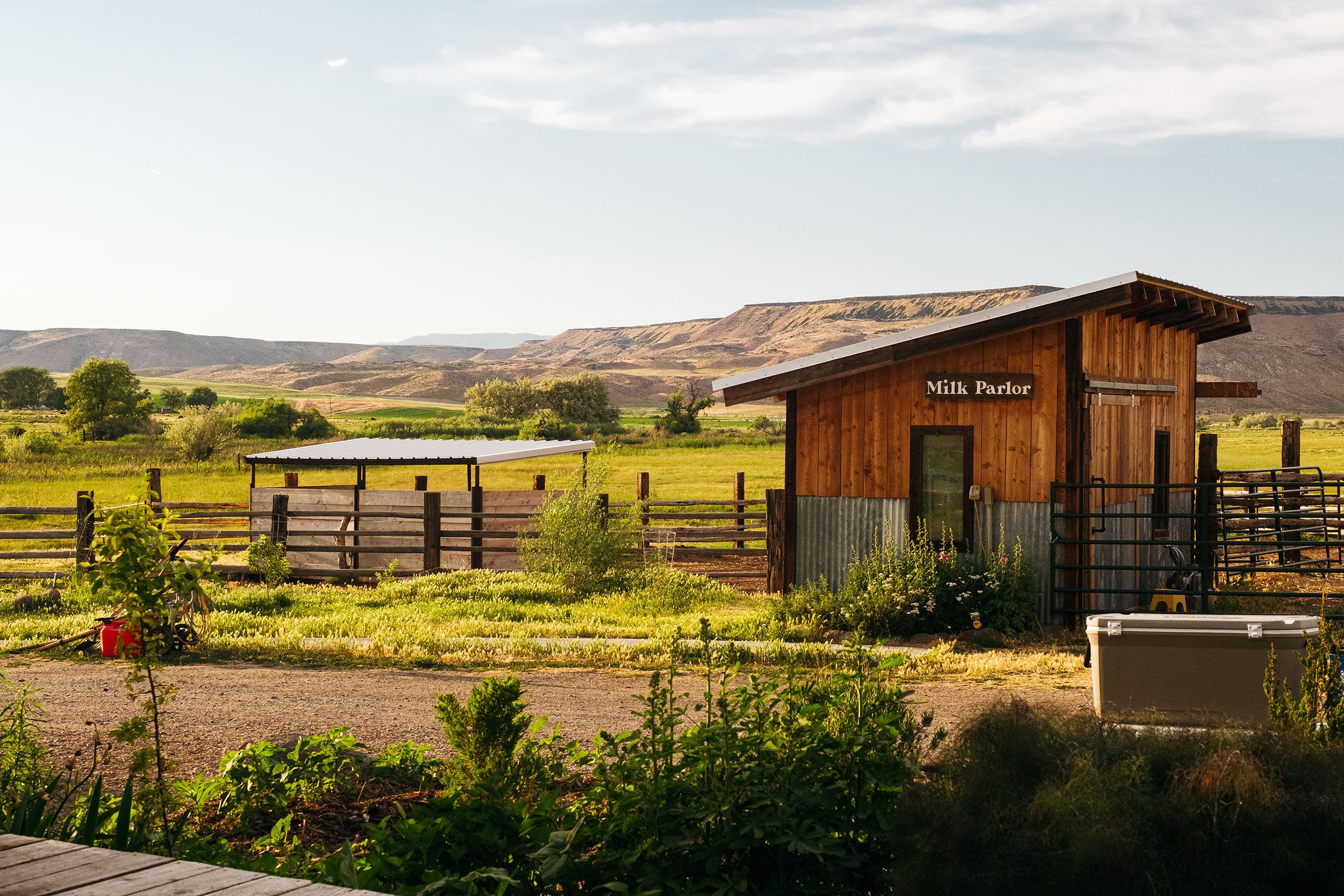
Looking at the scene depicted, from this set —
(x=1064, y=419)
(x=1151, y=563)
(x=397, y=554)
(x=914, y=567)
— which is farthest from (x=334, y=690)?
(x=1151, y=563)

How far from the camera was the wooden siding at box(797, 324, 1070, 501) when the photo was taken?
12.9m

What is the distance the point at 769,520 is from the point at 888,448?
2.22m

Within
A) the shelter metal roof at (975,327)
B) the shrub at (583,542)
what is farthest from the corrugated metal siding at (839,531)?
the shrub at (583,542)

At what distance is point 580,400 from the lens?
314ft

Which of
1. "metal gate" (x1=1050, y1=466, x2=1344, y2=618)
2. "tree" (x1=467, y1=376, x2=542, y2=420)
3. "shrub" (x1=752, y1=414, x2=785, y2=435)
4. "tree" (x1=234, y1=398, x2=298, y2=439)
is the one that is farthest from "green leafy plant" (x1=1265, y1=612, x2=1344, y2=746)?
"tree" (x1=467, y1=376, x2=542, y2=420)

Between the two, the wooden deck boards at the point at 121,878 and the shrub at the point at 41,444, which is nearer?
the wooden deck boards at the point at 121,878

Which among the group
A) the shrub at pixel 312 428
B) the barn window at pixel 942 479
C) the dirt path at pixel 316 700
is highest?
the shrub at pixel 312 428

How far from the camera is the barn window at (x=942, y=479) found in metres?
13.2

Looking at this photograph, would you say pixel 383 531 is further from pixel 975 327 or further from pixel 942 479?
pixel 975 327

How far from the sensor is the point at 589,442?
72.9 ft

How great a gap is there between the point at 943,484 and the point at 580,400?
83.4 m

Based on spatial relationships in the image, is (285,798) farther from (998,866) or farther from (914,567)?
(914,567)

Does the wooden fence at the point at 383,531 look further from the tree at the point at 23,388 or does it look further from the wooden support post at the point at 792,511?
the tree at the point at 23,388

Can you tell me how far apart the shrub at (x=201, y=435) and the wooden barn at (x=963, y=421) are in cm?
4535
